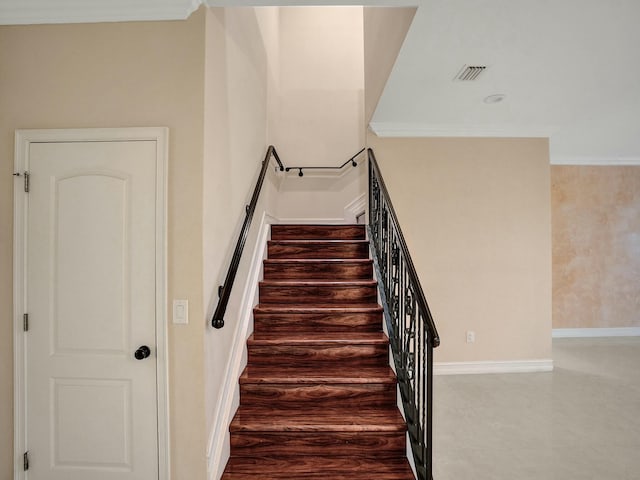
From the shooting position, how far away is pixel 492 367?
140 inches

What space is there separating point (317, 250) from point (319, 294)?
0.65 m

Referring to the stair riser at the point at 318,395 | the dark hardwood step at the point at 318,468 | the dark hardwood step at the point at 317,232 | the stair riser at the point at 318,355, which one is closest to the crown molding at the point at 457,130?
the dark hardwood step at the point at 317,232

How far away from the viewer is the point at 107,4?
5.74 ft

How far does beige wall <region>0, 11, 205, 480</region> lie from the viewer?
1791 millimetres

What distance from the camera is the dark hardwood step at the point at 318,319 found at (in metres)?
2.75

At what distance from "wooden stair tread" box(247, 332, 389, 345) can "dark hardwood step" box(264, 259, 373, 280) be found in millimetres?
667

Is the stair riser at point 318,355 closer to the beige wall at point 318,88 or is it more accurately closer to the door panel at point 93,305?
the door panel at point 93,305

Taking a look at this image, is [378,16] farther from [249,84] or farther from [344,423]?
[344,423]

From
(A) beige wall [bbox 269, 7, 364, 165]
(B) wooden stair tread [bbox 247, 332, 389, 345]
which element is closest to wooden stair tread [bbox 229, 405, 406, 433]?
(B) wooden stair tread [bbox 247, 332, 389, 345]

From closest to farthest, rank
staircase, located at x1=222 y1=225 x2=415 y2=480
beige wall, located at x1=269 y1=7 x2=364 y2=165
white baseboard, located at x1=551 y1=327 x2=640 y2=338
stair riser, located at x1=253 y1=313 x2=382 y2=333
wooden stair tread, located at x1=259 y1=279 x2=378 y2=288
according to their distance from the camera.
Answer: staircase, located at x1=222 y1=225 x2=415 y2=480, stair riser, located at x1=253 y1=313 x2=382 y2=333, wooden stair tread, located at x1=259 y1=279 x2=378 y2=288, beige wall, located at x1=269 y1=7 x2=364 y2=165, white baseboard, located at x1=551 y1=327 x2=640 y2=338

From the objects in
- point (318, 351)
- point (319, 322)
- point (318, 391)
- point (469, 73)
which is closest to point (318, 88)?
point (469, 73)

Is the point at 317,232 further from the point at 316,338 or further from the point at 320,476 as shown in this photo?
the point at 320,476

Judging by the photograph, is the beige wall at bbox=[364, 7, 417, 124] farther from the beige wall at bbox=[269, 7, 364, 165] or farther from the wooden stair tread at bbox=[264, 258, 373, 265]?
the wooden stair tread at bbox=[264, 258, 373, 265]

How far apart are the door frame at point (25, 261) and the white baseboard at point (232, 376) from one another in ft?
0.78
